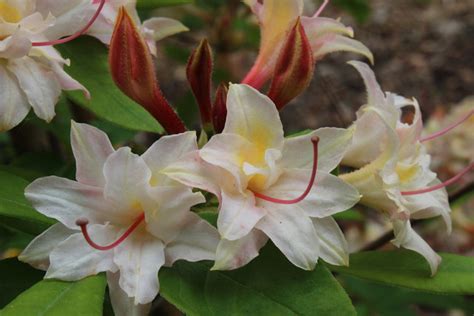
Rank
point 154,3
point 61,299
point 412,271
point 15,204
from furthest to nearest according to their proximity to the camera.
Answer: point 154,3 → point 412,271 → point 15,204 → point 61,299

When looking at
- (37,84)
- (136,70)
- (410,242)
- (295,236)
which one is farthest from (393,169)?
(37,84)

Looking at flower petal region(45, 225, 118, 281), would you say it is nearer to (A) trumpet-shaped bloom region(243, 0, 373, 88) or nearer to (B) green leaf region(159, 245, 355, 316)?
(B) green leaf region(159, 245, 355, 316)

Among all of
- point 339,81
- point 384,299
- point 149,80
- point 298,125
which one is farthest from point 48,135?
point 339,81

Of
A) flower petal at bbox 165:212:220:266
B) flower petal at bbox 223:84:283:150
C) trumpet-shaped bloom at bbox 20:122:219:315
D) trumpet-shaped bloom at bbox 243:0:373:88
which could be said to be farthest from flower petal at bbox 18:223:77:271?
trumpet-shaped bloom at bbox 243:0:373:88

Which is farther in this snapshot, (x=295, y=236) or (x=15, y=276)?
(x=15, y=276)

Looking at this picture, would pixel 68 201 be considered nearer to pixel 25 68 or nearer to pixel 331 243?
pixel 25 68

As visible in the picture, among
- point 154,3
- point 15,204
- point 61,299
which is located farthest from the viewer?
point 154,3

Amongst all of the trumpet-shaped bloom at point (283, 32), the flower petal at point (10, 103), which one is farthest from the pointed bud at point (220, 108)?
the flower petal at point (10, 103)
